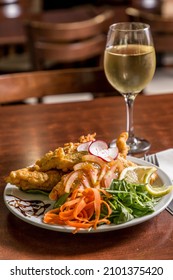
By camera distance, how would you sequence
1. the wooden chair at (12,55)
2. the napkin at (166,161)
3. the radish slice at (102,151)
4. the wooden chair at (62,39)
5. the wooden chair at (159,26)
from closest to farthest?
the radish slice at (102,151) < the napkin at (166,161) < the wooden chair at (62,39) < the wooden chair at (159,26) < the wooden chair at (12,55)

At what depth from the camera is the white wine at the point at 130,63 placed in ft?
4.08

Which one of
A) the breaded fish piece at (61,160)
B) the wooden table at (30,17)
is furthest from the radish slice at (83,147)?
the wooden table at (30,17)

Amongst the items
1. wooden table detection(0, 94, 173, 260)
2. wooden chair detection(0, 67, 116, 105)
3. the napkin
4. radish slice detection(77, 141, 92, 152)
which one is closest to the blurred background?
wooden chair detection(0, 67, 116, 105)

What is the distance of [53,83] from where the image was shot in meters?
1.74

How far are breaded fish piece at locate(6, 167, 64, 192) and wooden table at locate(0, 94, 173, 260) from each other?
0.18ft

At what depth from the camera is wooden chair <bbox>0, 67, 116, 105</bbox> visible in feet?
5.63

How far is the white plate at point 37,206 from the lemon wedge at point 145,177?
1 centimetres

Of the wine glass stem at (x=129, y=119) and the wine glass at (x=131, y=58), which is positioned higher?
the wine glass at (x=131, y=58)

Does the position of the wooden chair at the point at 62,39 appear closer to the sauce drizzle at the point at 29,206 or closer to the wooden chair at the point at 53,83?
the wooden chair at the point at 53,83

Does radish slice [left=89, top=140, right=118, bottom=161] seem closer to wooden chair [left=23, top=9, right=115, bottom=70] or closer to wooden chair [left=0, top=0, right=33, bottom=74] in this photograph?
wooden chair [left=23, top=9, right=115, bottom=70]

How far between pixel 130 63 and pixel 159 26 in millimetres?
1495
